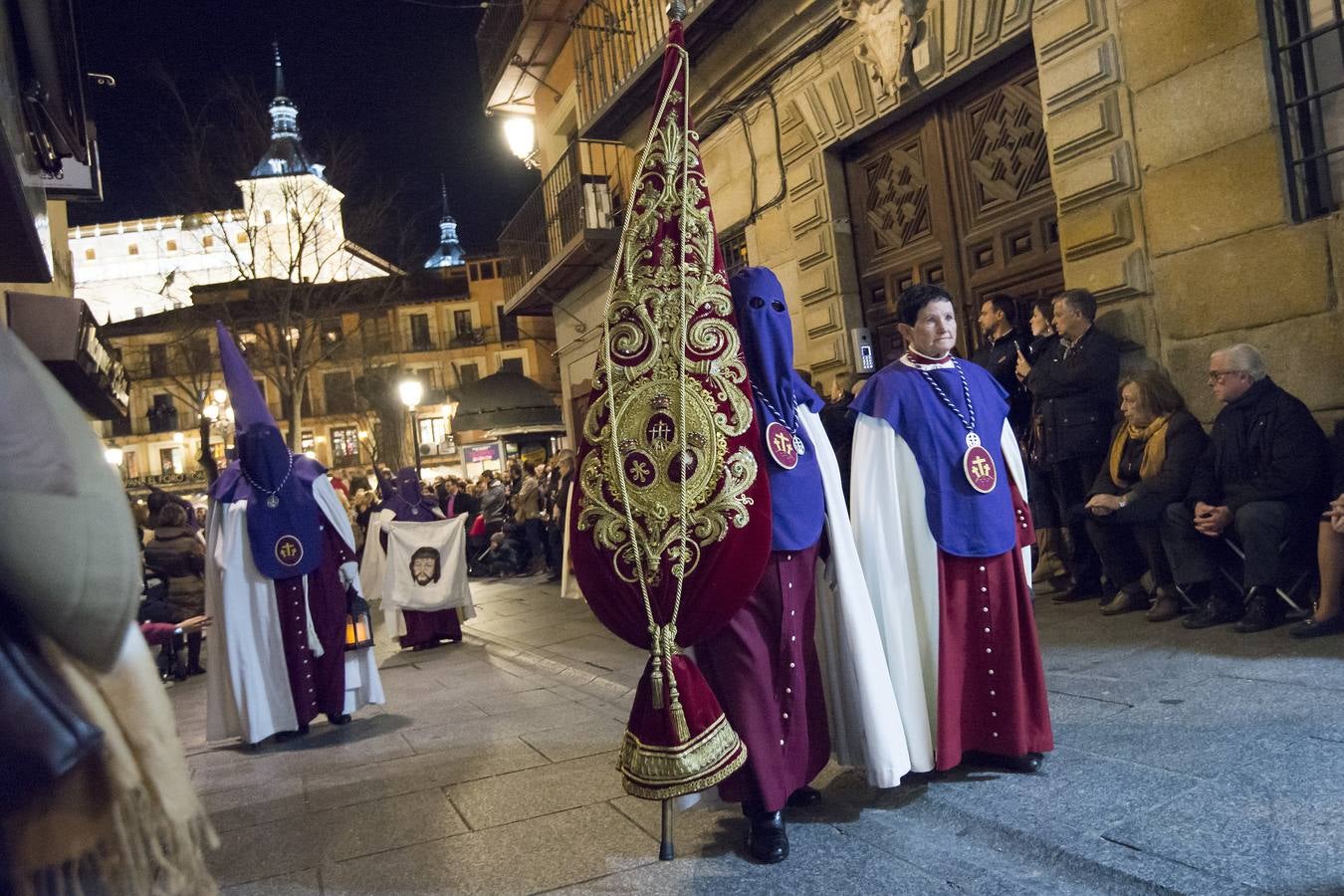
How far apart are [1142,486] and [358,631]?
4673 mm

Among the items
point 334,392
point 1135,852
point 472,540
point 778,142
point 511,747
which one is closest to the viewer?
point 1135,852

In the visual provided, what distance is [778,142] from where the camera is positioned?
9.94m

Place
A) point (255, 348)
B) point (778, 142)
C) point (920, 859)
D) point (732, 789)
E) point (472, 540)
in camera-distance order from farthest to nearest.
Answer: point (255, 348) < point (472, 540) < point (778, 142) < point (732, 789) < point (920, 859)

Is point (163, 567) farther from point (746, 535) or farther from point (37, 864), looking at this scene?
point (37, 864)

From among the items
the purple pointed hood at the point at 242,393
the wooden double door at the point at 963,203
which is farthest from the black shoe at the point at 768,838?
the wooden double door at the point at 963,203

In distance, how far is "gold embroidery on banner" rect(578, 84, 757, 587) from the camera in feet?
10.1

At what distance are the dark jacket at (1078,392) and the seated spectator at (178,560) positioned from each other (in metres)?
7.18

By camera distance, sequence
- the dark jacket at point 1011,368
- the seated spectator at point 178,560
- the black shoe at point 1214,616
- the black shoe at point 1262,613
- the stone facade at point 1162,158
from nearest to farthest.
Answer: the black shoe at point 1262,613 < the black shoe at point 1214,616 < the stone facade at point 1162,158 < the dark jacket at point 1011,368 < the seated spectator at point 178,560

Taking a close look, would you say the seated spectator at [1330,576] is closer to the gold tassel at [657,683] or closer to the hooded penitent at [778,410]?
the hooded penitent at [778,410]

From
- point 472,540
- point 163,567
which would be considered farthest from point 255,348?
point 163,567

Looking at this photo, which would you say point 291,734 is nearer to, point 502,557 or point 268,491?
point 268,491

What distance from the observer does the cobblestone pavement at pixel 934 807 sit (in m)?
2.72

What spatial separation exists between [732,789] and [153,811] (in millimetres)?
2090

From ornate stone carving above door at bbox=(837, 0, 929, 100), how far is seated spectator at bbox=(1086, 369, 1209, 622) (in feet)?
10.8
